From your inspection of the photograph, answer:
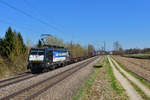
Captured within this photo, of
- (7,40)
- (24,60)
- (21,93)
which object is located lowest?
(21,93)

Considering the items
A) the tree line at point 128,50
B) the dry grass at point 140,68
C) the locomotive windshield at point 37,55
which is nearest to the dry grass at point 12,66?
the locomotive windshield at point 37,55

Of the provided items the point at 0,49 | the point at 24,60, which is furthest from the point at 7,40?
the point at 24,60

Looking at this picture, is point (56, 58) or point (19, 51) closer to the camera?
point (19, 51)

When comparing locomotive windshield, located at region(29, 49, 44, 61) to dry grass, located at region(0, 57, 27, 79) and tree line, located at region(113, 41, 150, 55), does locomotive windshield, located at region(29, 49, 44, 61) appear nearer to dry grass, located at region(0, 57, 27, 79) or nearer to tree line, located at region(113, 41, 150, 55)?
dry grass, located at region(0, 57, 27, 79)

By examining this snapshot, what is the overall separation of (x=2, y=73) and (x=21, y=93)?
10.2 metres

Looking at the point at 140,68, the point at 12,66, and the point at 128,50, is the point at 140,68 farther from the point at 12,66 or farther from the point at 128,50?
the point at 128,50

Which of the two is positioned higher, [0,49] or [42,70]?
[0,49]

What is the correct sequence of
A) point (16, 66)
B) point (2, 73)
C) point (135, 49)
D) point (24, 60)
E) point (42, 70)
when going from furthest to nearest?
point (135, 49) < point (24, 60) < point (16, 66) < point (42, 70) < point (2, 73)

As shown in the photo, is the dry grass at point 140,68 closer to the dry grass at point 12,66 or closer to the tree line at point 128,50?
the dry grass at point 12,66

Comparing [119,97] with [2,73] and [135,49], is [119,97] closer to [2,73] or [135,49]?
[2,73]

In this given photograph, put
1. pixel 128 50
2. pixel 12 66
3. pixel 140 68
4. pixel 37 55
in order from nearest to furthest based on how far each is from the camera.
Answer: pixel 37 55 < pixel 12 66 < pixel 140 68 < pixel 128 50

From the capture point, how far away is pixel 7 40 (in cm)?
3247

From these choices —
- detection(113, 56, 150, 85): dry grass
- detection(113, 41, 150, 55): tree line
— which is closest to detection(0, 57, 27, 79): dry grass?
detection(113, 56, 150, 85): dry grass

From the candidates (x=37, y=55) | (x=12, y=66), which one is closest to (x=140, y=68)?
(x=37, y=55)
